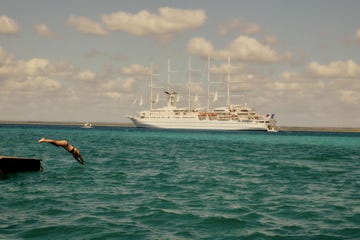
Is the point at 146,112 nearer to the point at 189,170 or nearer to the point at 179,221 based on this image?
the point at 189,170

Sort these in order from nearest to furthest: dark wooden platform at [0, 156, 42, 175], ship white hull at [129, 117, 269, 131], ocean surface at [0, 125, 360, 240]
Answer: ocean surface at [0, 125, 360, 240] < dark wooden platform at [0, 156, 42, 175] < ship white hull at [129, 117, 269, 131]

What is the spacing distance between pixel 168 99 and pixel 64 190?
144931 millimetres

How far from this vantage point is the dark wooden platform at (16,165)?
22000mm

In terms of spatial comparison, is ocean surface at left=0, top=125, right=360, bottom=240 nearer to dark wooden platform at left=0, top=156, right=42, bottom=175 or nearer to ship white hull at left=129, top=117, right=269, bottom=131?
dark wooden platform at left=0, top=156, right=42, bottom=175

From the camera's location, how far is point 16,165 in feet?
74.1

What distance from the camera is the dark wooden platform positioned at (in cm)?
2200

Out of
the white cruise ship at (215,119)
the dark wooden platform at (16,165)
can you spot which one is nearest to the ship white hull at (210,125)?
the white cruise ship at (215,119)

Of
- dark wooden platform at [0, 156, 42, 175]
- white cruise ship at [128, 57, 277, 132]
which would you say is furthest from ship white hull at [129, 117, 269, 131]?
dark wooden platform at [0, 156, 42, 175]

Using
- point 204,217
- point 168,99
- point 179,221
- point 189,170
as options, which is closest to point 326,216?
point 204,217

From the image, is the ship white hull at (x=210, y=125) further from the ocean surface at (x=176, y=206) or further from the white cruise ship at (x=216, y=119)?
the ocean surface at (x=176, y=206)

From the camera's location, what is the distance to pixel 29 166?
76.3ft

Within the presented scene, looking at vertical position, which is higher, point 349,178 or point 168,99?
point 168,99

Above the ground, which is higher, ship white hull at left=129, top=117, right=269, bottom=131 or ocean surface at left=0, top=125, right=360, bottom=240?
ship white hull at left=129, top=117, right=269, bottom=131

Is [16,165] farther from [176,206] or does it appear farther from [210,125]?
[210,125]
